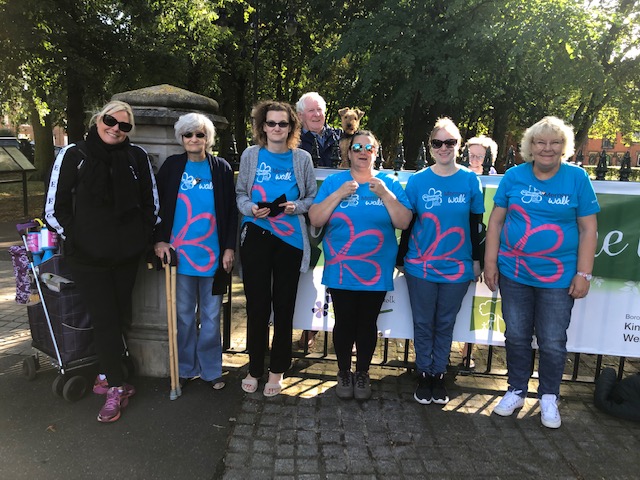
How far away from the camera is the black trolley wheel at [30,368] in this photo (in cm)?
351

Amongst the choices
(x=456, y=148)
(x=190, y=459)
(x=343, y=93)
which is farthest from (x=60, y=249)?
(x=343, y=93)

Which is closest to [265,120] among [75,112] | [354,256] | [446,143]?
[354,256]

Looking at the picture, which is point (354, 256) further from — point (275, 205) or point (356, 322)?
point (275, 205)

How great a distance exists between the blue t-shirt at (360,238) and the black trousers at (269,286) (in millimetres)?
283

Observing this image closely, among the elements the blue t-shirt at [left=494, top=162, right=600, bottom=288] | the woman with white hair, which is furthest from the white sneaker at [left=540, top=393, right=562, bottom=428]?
the woman with white hair

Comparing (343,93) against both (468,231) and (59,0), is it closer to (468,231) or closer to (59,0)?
(59,0)

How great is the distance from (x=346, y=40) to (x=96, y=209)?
969 centimetres

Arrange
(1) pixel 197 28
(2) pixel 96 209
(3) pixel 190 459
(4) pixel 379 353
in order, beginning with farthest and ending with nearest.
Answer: (1) pixel 197 28 → (4) pixel 379 353 → (2) pixel 96 209 → (3) pixel 190 459

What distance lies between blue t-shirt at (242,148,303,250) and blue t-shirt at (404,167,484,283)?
786 millimetres

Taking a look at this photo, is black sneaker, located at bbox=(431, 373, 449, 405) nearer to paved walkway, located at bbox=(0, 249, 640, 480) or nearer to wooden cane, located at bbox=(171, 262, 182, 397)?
paved walkway, located at bbox=(0, 249, 640, 480)

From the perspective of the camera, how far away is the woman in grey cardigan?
319cm

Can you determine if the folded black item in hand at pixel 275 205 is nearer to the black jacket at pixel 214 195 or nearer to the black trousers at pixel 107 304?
the black jacket at pixel 214 195

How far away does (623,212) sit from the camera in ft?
11.0

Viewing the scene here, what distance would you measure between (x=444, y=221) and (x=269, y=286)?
1239mm
